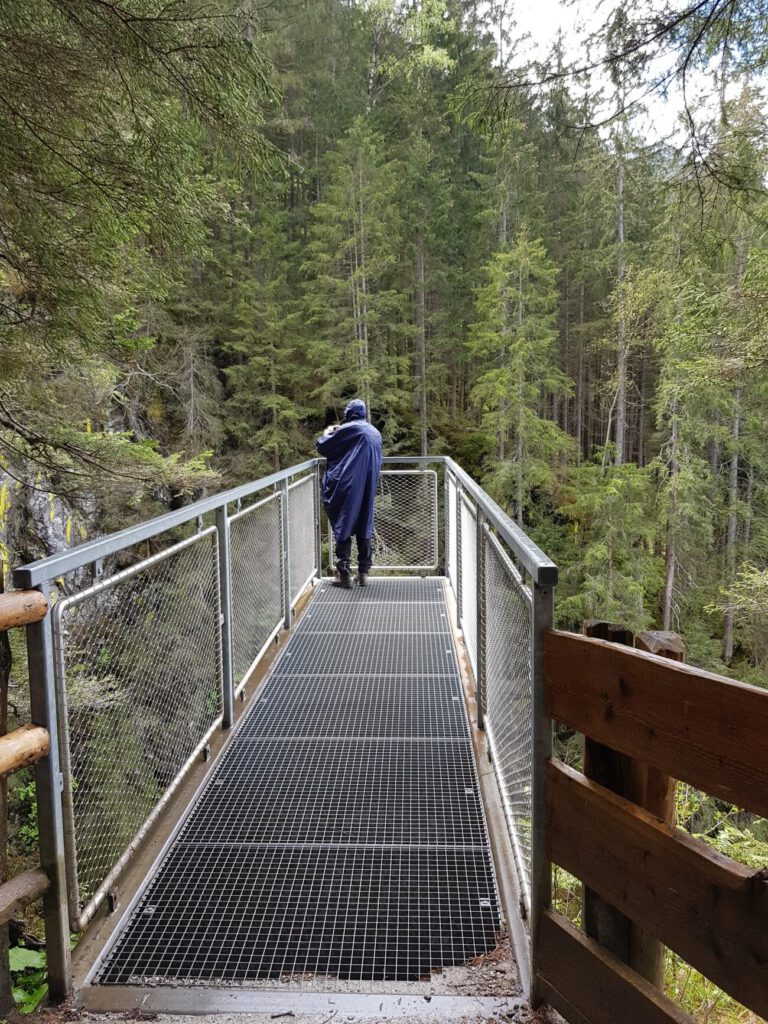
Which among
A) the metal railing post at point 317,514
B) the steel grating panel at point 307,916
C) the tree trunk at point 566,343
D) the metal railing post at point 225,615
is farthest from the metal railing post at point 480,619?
the tree trunk at point 566,343

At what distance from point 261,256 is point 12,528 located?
13.6 metres

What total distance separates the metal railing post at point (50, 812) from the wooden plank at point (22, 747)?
2cm

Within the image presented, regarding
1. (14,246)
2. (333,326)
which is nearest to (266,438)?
(333,326)

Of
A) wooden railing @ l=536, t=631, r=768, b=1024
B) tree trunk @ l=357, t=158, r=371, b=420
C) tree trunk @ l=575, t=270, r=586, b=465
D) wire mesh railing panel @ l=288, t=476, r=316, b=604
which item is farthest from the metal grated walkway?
tree trunk @ l=575, t=270, r=586, b=465

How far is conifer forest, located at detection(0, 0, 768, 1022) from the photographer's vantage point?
3.13 metres

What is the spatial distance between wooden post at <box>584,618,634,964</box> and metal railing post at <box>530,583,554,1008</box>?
126 mm

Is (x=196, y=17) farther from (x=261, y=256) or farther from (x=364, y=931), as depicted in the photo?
(x=261, y=256)

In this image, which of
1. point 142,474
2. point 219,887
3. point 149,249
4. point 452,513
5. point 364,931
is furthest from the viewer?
point 452,513

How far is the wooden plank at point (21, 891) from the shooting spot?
159cm

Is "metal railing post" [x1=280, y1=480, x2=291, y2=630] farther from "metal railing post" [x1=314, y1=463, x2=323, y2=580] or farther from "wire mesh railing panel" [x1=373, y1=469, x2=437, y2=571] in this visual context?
"wire mesh railing panel" [x1=373, y1=469, x2=437, y2=571]

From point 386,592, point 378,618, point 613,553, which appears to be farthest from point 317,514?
point 613,553

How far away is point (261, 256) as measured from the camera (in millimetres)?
18312

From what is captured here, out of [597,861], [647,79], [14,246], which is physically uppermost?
[647,79]

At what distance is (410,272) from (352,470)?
16.0 meters
